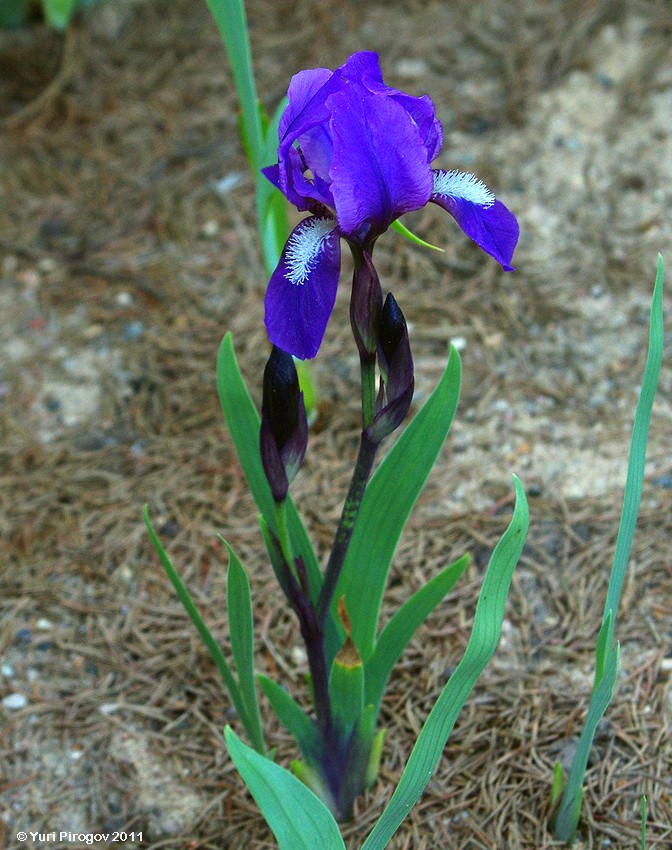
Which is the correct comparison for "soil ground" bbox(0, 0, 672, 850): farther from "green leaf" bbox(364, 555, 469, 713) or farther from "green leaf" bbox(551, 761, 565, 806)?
"green leaf" bbox(364, 555, 469, 713)

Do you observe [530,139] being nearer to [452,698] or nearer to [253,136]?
[253,136]

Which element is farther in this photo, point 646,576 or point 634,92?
point 634,92

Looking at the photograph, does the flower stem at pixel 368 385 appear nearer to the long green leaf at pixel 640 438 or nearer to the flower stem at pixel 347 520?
the flower stem at pixel 347 520

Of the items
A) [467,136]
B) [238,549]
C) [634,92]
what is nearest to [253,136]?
[238,549]

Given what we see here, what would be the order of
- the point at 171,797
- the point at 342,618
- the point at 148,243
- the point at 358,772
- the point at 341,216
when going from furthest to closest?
the point at 148,243 < the point at 171,797 < the point at 358,772 < the point at 342,618 < the point at 341,216

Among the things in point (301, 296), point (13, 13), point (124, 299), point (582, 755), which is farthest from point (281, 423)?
point (13, 13)
